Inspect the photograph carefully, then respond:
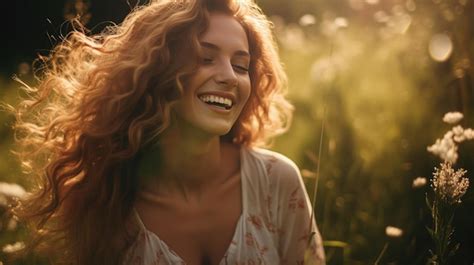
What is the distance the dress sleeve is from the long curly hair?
0.47 m

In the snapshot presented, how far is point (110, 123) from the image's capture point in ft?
7.18

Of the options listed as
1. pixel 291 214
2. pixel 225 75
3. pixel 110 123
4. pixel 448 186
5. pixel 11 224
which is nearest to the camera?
pixel 448 186

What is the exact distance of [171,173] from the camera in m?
2.26

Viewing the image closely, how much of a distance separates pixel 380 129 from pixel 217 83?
147 centimetres

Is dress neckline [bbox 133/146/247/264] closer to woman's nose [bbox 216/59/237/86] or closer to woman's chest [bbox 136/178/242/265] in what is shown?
woman's chest [bbox 136/178/242/265]

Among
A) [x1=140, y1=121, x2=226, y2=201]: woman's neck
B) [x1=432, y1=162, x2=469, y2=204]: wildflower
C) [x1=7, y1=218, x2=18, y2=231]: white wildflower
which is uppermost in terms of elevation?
[x1=432, y1=162, x2=469, y2=204]: wildflower

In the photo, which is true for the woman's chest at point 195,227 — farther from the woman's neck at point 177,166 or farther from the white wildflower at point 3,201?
the white wildflower at point 3,201

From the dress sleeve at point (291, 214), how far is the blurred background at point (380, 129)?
0.10m

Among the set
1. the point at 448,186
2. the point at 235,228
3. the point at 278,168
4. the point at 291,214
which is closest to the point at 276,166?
the point at 278,168

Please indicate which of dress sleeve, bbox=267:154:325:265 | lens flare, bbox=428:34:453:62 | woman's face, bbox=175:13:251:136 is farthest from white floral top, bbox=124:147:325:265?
lens flare, bbox=428:34:453:62

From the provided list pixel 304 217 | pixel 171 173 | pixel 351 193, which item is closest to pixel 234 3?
pixel 171 173

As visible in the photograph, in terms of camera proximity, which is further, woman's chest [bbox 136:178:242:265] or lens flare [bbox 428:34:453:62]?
lens flare [bbox 428:34:453:62]

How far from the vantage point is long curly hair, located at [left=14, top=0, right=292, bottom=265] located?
6.98 feet

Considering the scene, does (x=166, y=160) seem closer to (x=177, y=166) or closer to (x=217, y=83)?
(x=177, y=166)
